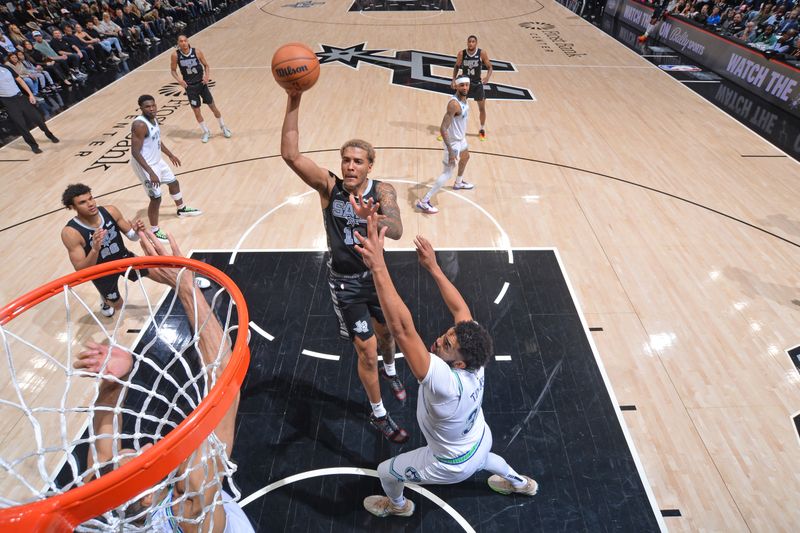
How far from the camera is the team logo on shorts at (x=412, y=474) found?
2.76 metres

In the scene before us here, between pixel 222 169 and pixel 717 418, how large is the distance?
7.29 metres

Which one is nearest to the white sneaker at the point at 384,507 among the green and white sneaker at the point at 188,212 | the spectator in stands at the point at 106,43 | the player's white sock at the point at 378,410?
the player's white sock at the point at 378,410

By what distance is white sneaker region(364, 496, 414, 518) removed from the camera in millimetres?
3182

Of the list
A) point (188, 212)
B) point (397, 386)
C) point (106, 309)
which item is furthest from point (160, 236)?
point (397, 386)

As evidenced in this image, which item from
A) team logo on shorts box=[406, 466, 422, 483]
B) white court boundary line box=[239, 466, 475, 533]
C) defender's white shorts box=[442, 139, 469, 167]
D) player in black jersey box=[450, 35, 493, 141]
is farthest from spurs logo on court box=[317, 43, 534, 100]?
team logo on shorts box=[406, 466, 422, 483]

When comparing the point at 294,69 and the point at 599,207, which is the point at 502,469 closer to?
the point at 294,69

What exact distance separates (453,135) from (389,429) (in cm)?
408

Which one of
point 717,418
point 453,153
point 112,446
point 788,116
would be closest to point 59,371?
point 112,446

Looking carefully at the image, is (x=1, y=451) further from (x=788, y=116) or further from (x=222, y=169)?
(x=788, y=116)

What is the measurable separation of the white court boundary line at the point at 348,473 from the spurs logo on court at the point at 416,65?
8.87 m

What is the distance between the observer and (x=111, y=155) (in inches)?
315

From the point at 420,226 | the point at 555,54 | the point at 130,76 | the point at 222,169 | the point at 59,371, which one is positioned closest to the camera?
the point at 59,371

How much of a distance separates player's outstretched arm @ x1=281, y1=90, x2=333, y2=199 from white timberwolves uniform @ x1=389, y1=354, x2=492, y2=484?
5.52 feet

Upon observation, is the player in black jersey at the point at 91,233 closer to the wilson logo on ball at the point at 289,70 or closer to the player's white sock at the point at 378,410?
the wilson logo on ball at the point at 289,70
